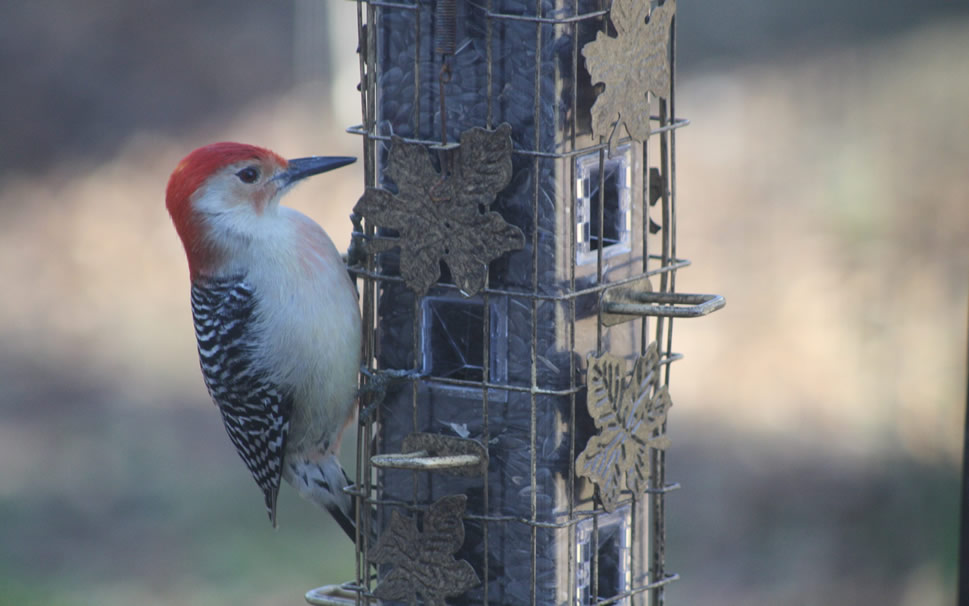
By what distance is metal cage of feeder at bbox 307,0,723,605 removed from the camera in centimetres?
374

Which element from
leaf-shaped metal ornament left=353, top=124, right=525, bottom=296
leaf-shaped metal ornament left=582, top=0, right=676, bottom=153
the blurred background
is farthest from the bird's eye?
the blurred background

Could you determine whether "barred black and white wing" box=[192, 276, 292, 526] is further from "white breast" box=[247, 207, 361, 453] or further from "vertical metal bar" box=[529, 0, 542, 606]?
"vertical metal bar" box=[529, 0, 542, 606]

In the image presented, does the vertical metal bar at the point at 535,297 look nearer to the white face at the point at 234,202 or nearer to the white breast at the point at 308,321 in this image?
the white breast at the point at 308,321

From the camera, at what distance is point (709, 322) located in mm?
10484

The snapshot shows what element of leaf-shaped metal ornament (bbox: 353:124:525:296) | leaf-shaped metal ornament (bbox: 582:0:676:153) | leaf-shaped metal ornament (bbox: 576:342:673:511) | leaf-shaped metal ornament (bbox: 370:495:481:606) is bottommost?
leaf-shaped metal ornament (bbox: 370:495:481:606)

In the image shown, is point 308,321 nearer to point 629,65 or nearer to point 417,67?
point 417,67

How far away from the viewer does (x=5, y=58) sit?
44.3ft

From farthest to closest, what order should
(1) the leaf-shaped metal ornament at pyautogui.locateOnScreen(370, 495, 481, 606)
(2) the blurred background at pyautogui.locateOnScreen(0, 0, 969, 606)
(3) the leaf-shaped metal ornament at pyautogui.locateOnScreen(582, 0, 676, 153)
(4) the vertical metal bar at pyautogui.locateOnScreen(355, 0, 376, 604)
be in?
(2) the blurred background at pyautogui.locateOnScreen(0, 0, 969, 606) < (4) the vertical metal bar at pyautogui.locateOnScreen(355, 0, 376, 604) < (1) the leaf-shaped metal ornament at pyautogui.locateOnScreen(370, 495, 481, 606) < (3) the leaf-shaped metal ornament at pyautogui.locateOnScreen(582, 0, 676, 153)

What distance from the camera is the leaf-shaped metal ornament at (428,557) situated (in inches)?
154

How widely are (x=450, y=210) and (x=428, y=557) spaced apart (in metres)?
0.98

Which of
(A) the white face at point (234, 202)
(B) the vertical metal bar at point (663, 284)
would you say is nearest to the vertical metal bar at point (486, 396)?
(B) the vertical metal bar at point (663, 284)

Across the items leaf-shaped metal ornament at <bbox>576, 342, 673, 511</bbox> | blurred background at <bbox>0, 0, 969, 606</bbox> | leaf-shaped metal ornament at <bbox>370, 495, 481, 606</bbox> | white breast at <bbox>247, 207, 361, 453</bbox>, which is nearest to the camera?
leaf-shaped metal ornament at <bbox>576, 342, 673, 511</bbox>

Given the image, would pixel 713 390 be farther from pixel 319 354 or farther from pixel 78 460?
pixel 319 354

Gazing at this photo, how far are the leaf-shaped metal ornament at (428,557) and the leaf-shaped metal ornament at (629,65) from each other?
3.68 ft
